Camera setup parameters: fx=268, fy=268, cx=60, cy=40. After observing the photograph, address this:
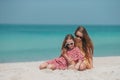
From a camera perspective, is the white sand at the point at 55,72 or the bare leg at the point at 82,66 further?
the bare leg at the point at 82,66

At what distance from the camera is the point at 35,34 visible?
2314 mm

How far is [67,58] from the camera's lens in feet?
7.73

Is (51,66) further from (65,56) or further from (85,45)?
(85,45)

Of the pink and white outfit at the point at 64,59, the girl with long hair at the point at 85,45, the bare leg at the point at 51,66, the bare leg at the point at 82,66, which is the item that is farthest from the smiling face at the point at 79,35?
the bare leg at the point at 51,66

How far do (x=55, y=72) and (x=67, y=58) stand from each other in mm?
162

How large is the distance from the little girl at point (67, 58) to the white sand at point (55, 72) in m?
0.05

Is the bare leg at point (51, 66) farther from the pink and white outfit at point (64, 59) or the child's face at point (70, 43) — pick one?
the child's face at point (70, 43)

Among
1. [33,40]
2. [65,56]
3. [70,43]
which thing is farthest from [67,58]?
[33,40]

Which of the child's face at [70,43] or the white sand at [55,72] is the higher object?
the child's face at [70,43]

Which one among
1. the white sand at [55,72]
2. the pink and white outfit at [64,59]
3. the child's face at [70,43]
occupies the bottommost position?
the white sand at [55,72]

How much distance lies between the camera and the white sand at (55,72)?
2264 mm
